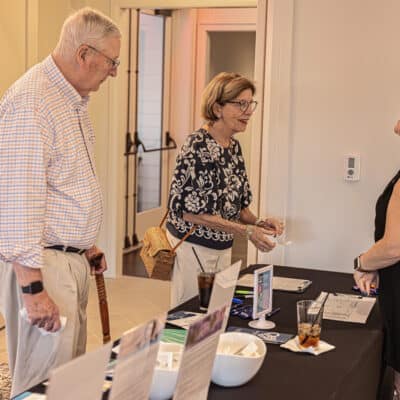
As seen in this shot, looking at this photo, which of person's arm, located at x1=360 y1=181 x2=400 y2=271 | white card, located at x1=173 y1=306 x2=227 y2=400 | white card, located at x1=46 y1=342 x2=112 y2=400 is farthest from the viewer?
person's arm, located at x1=360 y1=181 x2=400 y2=271

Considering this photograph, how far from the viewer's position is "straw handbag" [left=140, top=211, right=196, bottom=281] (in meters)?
3.17

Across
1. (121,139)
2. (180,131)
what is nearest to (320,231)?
(121,139)

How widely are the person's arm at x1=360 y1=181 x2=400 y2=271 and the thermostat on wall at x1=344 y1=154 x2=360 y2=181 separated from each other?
1047mm

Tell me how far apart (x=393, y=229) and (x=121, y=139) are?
384 centimetres

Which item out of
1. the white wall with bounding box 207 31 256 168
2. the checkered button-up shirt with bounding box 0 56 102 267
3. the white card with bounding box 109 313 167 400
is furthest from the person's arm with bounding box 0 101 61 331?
the white wall with bounding box 207 31 256 168

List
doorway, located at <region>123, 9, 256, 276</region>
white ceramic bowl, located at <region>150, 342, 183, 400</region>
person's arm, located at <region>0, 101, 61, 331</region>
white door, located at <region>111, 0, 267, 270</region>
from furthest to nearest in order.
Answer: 1. white door, located at <region>111, 0, 267, 270</region>
2. doorway, located at <region>123, 9, 256, 276</region>
3. person's arm, located at <region>0, 101, 61, 331</region>
4. white ceramic bowl, located at <region>150, 342, 183, 400</region>

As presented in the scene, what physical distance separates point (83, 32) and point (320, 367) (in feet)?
3.93

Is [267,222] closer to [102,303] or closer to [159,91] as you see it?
[102,303]

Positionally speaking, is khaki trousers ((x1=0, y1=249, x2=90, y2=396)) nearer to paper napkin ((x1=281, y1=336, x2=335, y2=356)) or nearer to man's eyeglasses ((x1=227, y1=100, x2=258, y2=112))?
paper napkin ((x1=281, y1=336, x2=335, y2=356))

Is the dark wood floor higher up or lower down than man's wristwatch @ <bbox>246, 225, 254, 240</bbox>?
lower down

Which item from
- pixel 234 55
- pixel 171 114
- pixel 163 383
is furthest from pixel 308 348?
pixel 234 55

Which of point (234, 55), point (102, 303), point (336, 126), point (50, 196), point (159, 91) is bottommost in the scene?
point (102, 303)

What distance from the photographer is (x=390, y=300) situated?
2.41m

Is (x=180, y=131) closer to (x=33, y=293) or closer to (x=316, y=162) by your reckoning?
(x=316, y=162)
